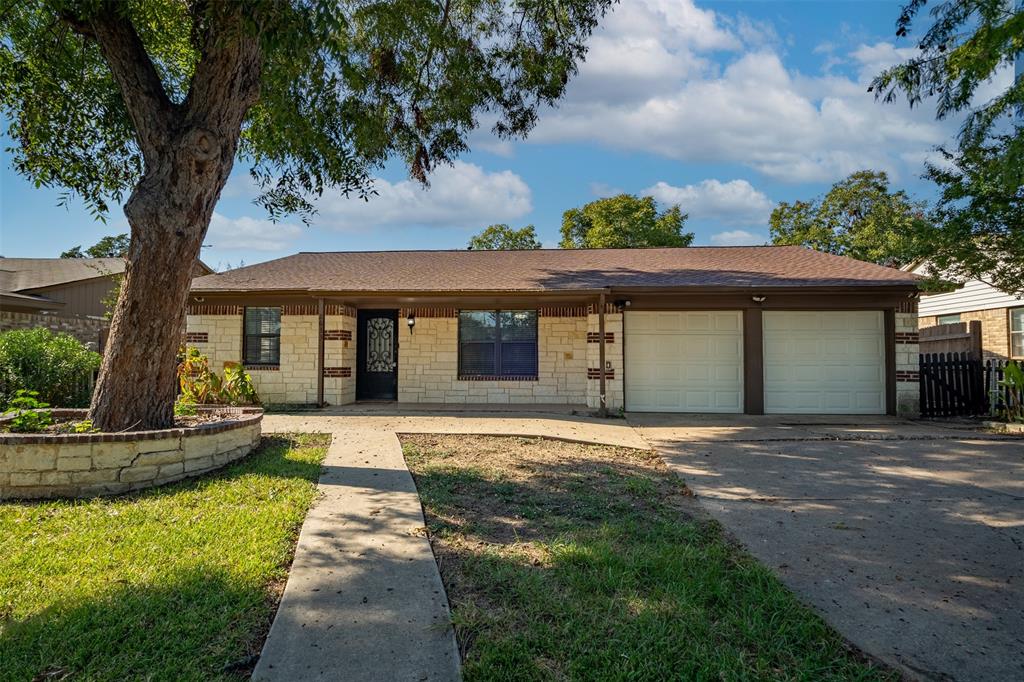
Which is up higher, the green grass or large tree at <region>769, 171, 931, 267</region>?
large tree at <region>769, 171, 931, 267</region>

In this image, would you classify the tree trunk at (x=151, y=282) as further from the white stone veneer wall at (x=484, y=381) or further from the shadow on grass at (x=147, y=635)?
the white stone veneer wall at (x=484, y=381)

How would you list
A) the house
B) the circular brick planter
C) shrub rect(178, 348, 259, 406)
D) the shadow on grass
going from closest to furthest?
the shadow on grass, the circular brick planter, shrub rect(178, 348, 259, 406), the house

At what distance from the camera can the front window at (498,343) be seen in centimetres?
1285

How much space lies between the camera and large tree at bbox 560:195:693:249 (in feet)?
86.9

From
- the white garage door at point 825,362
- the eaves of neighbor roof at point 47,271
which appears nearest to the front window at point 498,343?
the white garage door at point 825,362

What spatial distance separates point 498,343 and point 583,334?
1.98 metres

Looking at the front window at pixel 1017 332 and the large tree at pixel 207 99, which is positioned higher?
the large tree at pixel 207 99

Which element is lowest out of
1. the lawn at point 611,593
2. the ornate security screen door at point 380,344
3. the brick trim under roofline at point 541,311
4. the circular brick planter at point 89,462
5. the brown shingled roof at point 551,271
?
the lawn at point 611,593

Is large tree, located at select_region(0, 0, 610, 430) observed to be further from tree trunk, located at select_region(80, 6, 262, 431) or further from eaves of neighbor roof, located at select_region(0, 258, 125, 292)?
eaves of neighbor roof, located at select_region(0, 258, 125, 292)

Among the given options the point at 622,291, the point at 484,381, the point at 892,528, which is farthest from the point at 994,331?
the point at 892,528

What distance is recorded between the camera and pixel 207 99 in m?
6.24

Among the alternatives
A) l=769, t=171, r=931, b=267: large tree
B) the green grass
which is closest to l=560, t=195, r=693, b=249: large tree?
l=769, t=171, r=931, b=267: large tree

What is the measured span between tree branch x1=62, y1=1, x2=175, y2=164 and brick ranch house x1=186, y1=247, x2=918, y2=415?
5.45 meters

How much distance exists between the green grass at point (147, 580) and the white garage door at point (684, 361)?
A: 8278 millimetres
